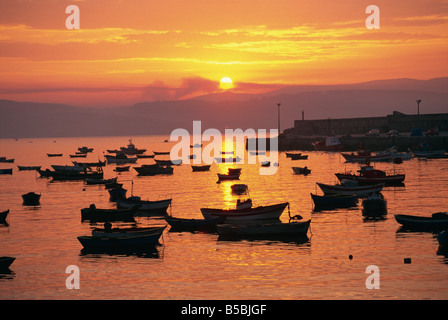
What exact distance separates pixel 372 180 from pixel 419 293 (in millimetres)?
50056

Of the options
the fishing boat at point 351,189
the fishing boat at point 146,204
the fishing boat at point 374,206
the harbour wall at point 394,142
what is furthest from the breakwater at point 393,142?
the fishing boat at point 146,204

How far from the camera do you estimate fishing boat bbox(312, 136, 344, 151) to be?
187875 mm

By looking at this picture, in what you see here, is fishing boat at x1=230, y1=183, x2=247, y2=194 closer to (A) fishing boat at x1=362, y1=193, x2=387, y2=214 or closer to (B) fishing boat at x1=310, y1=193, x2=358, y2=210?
(B) fishing boat at x1=310, y1=193, x2=358, y2=210

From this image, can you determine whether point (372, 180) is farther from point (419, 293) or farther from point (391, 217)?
point (419, 293)

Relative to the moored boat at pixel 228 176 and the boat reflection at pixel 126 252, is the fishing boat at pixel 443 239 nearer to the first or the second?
the boat reflection at pixel 126 252

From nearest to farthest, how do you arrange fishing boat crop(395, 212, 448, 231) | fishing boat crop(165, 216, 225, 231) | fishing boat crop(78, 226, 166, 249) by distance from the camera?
fishing boat crop(78, 226, 166, 249) < fishing boat crop(395, 212, 448, 231) < fishing boat crop(165, 216, 225, 231)

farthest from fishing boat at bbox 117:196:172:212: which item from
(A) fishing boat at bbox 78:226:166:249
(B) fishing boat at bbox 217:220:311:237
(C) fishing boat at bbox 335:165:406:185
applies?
(C) fishing boat at bbox 335:165:406:185

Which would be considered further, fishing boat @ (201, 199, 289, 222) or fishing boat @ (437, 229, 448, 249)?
fishing boat @ (201, 199, 289, 222)

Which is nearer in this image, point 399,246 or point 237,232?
point 399,246

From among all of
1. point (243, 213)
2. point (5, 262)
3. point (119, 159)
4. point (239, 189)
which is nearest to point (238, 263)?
point (243, 213)

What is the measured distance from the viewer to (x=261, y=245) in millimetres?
44594

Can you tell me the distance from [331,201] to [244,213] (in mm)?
15443

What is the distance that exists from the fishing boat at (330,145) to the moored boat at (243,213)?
137612 mm
